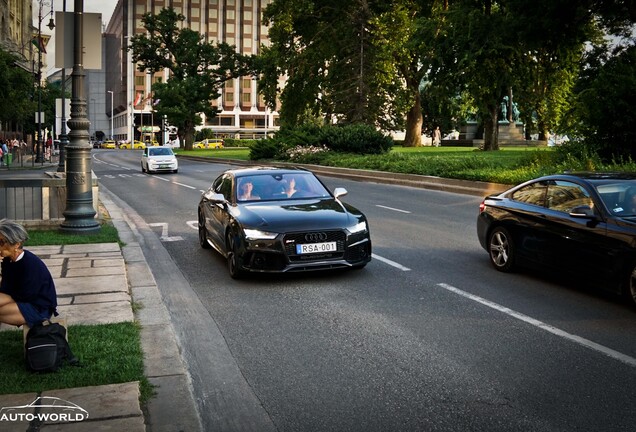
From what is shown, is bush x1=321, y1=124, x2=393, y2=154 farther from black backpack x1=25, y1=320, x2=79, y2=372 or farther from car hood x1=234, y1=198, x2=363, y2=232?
black backpack x1=25, y1=320, x2=79, y2=372

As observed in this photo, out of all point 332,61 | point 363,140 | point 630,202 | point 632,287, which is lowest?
point 632,287

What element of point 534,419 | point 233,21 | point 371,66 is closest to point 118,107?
point 233,21

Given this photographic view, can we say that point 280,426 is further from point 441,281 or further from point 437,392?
point 441,281

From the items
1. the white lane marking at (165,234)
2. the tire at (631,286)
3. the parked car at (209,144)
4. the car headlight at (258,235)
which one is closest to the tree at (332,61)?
the white lane marking at (165,234)

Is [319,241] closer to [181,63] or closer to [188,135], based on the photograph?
[181,63]

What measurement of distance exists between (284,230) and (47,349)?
13.6ft

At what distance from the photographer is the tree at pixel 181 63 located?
74.6 metres

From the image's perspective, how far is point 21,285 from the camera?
542 cm

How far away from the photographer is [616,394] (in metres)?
4.91

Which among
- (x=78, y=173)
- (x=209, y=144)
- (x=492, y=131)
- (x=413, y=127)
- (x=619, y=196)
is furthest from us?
(x=209, y=144)

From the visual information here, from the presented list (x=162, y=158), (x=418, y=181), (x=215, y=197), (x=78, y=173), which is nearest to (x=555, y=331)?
(x=215, y=197)

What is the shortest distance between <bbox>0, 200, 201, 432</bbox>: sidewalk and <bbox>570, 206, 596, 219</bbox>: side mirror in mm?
4573

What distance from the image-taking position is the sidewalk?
4.27 meters

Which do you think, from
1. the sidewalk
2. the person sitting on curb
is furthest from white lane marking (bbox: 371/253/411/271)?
the person sitting on curb
